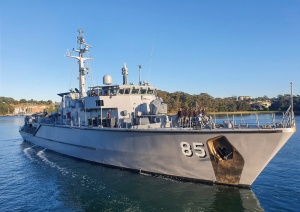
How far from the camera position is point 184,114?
15.2m

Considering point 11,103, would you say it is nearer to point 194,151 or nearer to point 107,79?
point 107,79

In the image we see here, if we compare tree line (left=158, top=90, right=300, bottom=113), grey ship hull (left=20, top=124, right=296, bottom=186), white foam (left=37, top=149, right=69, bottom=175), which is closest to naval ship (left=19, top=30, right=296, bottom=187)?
grey ship hull (left=20, top=124, right=296, bottom=186)

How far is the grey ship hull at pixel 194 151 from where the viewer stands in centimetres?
1201

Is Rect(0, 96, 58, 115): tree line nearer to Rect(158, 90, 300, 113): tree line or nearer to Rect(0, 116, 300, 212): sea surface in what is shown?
Rect(158, 90, 300, 113): tree line

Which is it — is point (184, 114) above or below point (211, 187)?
above

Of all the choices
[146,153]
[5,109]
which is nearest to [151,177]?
[146,153]

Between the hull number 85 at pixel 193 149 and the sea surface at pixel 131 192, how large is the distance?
1.74m

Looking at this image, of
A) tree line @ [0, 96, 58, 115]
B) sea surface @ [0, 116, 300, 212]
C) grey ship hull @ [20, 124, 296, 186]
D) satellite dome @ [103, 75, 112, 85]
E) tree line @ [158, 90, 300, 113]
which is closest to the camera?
sea surface @ [0, 116, 300, 212]

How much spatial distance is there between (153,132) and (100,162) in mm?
5988

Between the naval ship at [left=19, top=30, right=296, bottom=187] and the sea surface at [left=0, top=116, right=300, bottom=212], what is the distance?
788mm

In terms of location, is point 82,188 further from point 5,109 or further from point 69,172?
point 5,109

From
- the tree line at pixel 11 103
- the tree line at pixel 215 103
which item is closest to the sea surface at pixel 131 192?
the tree line at pixel 215 103

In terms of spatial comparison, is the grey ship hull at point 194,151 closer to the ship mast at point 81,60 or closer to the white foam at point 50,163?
the white foam at point 50,163

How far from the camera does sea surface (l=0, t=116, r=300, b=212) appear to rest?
448 inches
